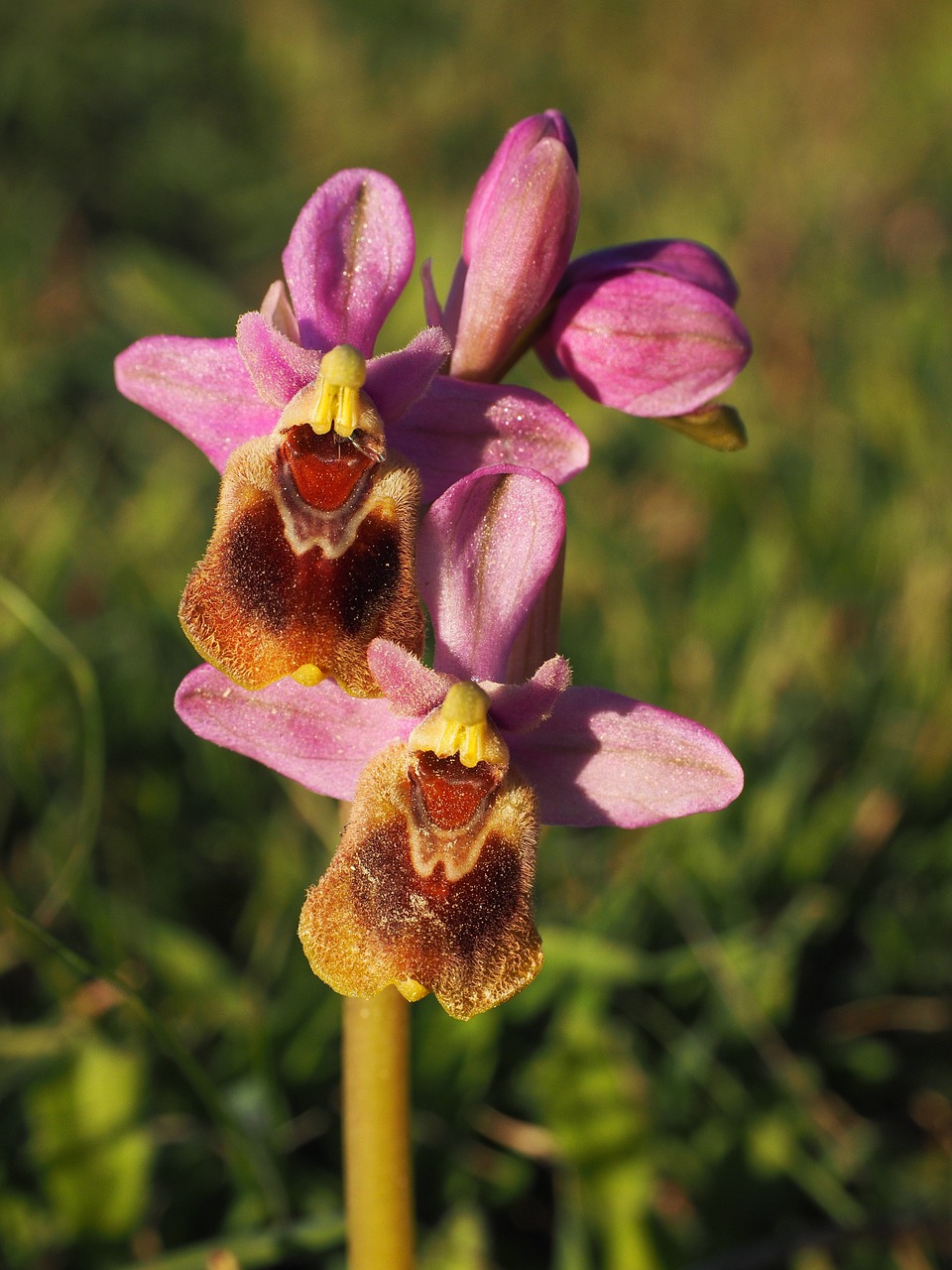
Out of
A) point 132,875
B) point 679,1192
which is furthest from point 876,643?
point 132,875

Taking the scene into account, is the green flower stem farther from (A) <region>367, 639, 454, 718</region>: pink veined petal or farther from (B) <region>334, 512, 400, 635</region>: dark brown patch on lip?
(B) <region>334, 512, 400, 635</region>: dark brown patch on lip

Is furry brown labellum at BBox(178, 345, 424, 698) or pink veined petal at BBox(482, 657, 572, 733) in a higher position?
furry brown labellum at BBox(178, 345, 424, 698)

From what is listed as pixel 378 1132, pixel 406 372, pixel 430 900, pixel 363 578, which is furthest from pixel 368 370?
pixel 378 1132

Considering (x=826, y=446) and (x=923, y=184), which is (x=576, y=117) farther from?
(x=826, y=446)

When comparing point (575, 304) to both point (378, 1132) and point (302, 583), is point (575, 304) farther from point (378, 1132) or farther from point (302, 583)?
point (378, 1132)

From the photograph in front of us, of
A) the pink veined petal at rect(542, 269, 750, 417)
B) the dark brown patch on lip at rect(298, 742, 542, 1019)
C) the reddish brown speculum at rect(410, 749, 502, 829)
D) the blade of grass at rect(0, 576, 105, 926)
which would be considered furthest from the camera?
the blade of grass at rect(0, 576, 105, 926)

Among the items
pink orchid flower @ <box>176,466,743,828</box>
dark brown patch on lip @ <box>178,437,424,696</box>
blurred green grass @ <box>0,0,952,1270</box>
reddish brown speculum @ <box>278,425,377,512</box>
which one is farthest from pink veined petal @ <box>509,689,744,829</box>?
blurred green grass @ <box>0,0,952,1270</box>

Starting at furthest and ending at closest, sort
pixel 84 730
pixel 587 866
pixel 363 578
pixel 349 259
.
A: pixel 587 866, pixel 84 730, pixel 349 259, pixel 363 578

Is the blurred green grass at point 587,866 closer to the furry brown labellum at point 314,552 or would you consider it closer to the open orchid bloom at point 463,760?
the open orchid bloom at point 463,760
